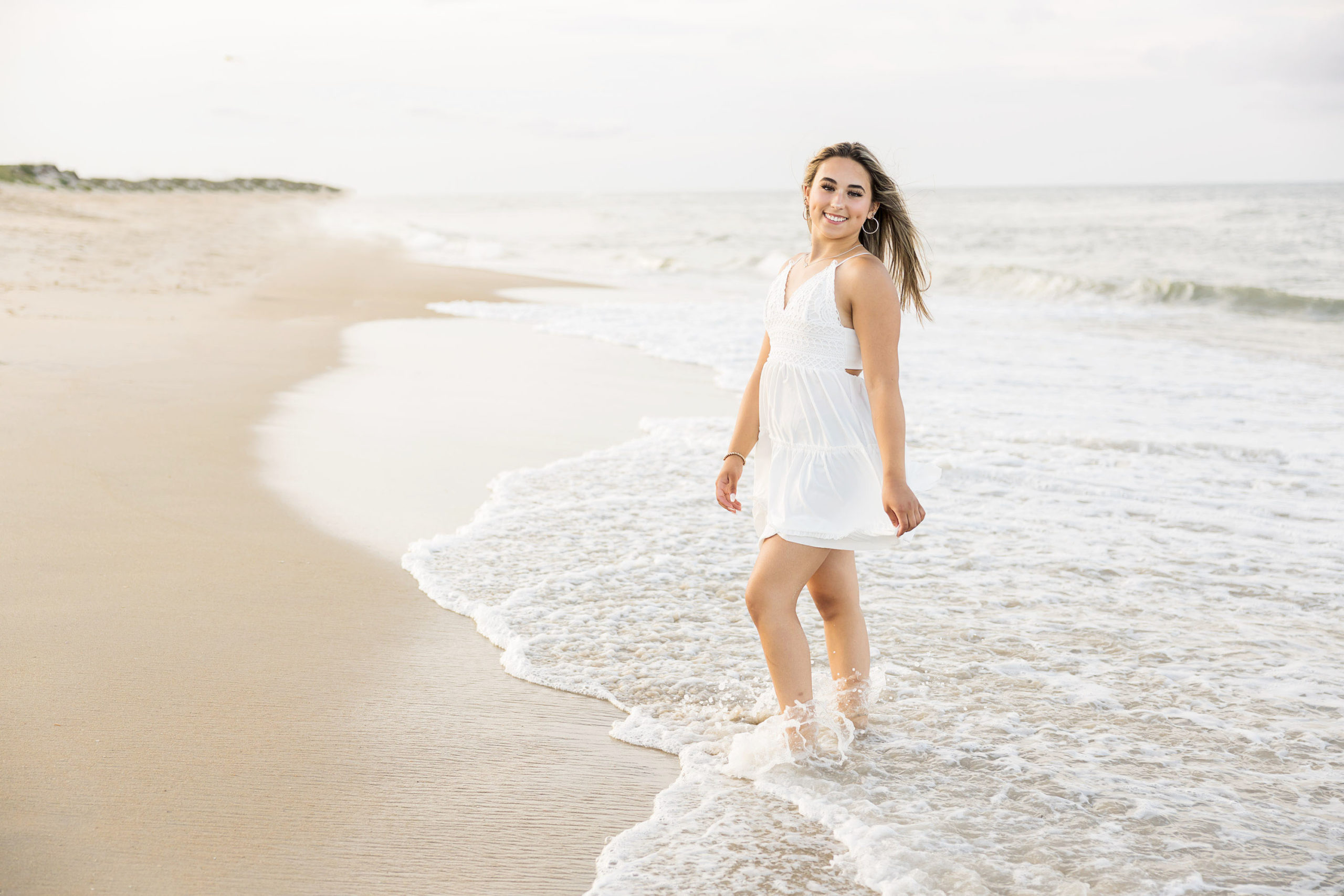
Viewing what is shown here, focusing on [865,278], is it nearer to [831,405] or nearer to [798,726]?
[831,405]

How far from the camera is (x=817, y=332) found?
2.71 meters

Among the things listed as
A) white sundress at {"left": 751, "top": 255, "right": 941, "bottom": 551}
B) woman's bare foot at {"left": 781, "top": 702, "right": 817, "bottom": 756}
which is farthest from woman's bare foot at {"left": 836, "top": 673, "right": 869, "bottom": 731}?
white sundress at {"left": 751, "top": 255, "right": 941, "bottom": 551}

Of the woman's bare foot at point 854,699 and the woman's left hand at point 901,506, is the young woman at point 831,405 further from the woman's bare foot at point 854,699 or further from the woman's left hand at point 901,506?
the woman's bare foot at point 854,699

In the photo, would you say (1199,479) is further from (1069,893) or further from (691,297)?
(691,297)

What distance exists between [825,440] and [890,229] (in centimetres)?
65

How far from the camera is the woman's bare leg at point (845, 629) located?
2.89 meters

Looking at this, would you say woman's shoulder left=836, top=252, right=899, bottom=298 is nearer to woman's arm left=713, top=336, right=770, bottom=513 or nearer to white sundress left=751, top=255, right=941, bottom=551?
white sundress left=751, top=255, right=941, bottom=551

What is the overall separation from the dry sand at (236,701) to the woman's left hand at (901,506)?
99 cm

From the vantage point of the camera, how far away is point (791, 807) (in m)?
2.65

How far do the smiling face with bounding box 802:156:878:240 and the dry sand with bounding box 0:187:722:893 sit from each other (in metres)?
1.61

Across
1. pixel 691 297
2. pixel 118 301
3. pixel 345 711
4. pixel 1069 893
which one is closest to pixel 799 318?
pixel 1069 893

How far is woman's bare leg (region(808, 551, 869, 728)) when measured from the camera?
2.89 meters

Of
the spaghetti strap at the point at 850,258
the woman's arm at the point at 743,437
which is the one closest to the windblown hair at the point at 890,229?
the spaghetti strap at the point at 850,258

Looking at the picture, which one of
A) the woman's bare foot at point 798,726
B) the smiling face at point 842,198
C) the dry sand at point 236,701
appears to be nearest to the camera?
the dry sand at point 236,701
